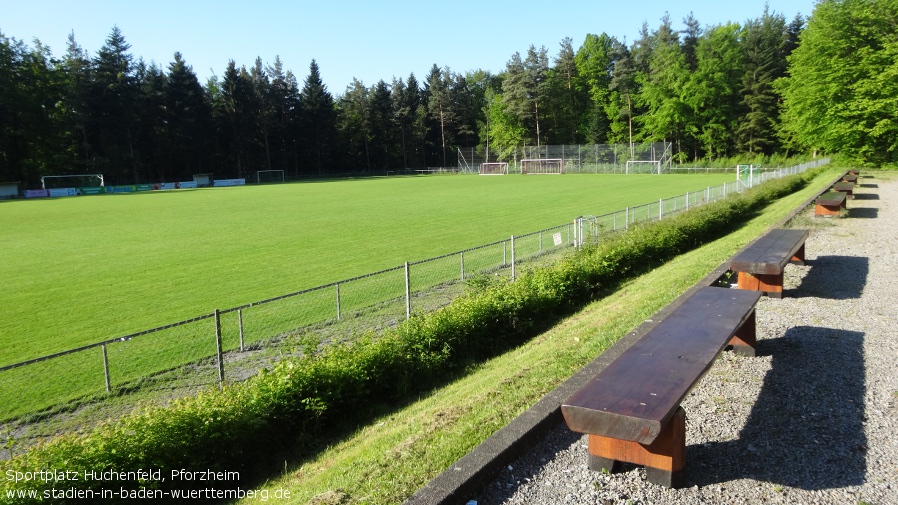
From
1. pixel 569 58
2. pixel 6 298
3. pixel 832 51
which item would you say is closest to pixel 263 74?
pixel 569 58

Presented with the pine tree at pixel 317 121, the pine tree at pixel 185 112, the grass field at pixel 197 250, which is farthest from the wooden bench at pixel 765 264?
the pine tree at pixel 317 121

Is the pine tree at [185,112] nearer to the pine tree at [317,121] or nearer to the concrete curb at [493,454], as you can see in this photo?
the pine tree at [317,121]

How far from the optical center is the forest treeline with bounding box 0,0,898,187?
158 feet

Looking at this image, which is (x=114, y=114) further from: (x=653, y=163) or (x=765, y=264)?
(x=765, y=264)

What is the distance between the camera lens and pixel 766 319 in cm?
737

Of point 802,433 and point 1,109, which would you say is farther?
point 1,109

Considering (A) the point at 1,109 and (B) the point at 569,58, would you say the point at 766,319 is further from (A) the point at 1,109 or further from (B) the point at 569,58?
(B) the point at 569,58

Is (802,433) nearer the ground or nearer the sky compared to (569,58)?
nearer the ground

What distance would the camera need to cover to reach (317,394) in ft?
20.2

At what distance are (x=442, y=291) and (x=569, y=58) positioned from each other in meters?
87.1

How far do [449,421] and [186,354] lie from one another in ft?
20.2

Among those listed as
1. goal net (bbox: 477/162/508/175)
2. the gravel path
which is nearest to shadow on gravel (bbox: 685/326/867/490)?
the gravel path

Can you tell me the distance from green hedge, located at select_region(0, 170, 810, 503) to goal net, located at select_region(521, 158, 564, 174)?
68819 mm

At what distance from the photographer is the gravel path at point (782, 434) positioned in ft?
12.0
